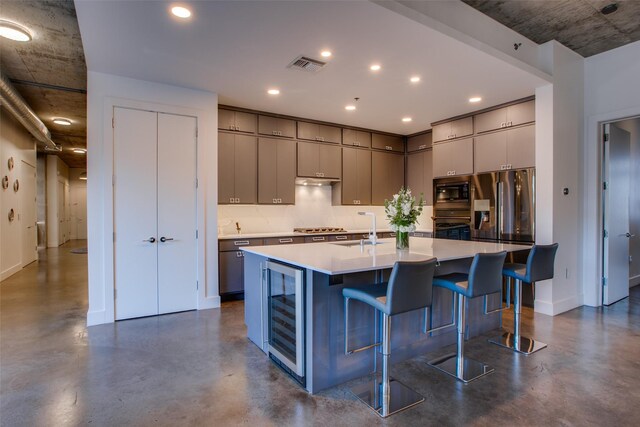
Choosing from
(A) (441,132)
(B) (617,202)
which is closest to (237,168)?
(A) (441,132)

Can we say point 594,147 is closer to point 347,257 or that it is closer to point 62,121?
point 347,257

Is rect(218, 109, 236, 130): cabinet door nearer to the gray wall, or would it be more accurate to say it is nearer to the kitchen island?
the kitchen island

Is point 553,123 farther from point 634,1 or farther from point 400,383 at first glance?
point 400,383

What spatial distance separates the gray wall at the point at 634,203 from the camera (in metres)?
5.13

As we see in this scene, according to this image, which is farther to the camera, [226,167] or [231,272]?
[226,167]

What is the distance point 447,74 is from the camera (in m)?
3.71

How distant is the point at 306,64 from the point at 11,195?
21.6ft

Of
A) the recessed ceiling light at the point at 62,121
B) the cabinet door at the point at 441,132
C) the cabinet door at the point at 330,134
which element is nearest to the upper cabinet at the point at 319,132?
the cabinet door at the point at 330,134

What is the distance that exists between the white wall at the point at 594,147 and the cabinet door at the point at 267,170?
4287 millimetres

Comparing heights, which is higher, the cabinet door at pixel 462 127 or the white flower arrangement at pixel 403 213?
the cabinet door at pixel 462 127

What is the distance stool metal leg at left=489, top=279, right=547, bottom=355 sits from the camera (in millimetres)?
3062

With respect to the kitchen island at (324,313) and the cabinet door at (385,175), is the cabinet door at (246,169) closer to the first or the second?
the kitchen island at (324,313)

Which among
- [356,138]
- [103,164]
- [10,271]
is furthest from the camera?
[10,271]

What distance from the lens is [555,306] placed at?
4.12 m
